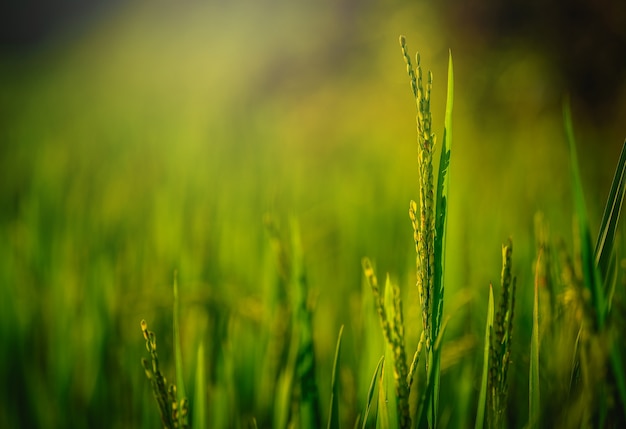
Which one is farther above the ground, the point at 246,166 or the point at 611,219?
the point at 246,166

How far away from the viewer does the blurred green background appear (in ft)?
2.46

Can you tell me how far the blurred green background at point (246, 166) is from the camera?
0.75m

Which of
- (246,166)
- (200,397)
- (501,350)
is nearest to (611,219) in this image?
(501,350)

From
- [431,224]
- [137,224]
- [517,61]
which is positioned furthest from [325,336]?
[517,61]

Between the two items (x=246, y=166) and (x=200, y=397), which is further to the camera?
(x=246, y=166)

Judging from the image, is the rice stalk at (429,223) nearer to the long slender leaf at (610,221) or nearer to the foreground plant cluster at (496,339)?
the foreground plant cluster at (496,339)

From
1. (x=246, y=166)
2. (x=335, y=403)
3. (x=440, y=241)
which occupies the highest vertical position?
(x=246, y=166)

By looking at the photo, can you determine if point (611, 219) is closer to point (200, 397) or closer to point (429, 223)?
point (429, 223)

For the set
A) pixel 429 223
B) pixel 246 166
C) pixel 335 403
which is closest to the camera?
pixel 429 223

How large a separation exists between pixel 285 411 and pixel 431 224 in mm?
344

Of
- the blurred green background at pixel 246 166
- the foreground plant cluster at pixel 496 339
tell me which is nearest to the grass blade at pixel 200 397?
the foreground plant cluster at pixel 496 339

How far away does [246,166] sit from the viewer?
216cm

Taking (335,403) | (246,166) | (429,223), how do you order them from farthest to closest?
(246,166) < (335,403) < (429,223)

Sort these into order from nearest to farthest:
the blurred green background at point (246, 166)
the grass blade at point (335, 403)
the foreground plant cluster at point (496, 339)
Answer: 1. the foreground plant cluster at point (496, 339)
2. the grass blade at point (335, 403)
3. the blurred green background at point (246, 166)
